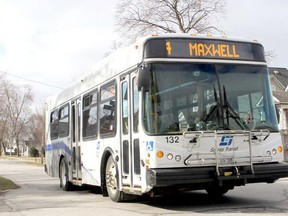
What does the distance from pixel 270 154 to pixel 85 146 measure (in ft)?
17.4

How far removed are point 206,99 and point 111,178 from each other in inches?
124

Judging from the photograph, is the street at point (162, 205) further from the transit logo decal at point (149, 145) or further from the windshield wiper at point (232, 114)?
the windshield wiper at point (232, 114)

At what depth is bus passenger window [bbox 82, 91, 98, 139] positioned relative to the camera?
11.3m

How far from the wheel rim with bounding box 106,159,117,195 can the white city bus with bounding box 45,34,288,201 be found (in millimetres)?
137

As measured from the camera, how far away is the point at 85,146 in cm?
1200

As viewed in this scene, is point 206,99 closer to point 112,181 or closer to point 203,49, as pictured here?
point 203,49

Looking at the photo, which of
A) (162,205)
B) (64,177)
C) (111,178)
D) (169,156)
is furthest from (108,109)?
(64,177)

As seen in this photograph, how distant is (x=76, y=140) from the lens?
42.6ft

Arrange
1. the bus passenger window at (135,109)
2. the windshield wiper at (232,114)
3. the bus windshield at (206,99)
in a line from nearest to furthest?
the bus windshield at (206,99)
the windshield wiper at (232,114)
the bus passenger window at (135,109)

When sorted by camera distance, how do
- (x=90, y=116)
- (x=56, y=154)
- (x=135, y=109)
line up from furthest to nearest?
(x=56, y=154) → (x=90, y=116) → (x=135, y=109)

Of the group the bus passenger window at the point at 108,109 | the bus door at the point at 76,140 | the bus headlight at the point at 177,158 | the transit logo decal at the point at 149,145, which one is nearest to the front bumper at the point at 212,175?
the bus headlight at the point at 177,158

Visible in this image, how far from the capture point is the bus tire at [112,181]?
32.1 ft

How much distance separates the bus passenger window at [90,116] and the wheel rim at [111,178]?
1.18 m

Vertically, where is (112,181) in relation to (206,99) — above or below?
below
